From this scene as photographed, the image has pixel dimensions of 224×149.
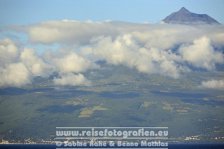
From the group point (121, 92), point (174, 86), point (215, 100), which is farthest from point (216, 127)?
point (121, 92)

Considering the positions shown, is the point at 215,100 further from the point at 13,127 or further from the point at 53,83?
the point at 13,127

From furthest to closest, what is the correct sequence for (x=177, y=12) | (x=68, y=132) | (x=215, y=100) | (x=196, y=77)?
(x=196, y=77)
(x=215, y=100)
(x=177, y=12)
(x=68, y=132)

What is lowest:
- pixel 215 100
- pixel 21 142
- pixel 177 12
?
pixel 21 142

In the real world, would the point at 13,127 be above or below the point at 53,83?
below

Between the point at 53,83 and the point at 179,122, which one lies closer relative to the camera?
the point at 179,122

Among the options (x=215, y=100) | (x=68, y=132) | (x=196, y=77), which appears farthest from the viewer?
(x=196, y=77)

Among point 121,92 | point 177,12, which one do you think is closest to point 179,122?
point 121,92

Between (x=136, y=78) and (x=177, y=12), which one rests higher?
(x=177, y=12)

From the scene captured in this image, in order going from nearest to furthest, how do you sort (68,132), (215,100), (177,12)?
(68,132)
(177,12)
(215,100)

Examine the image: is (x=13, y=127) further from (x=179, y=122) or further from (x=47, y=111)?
(x=179, y=122)
